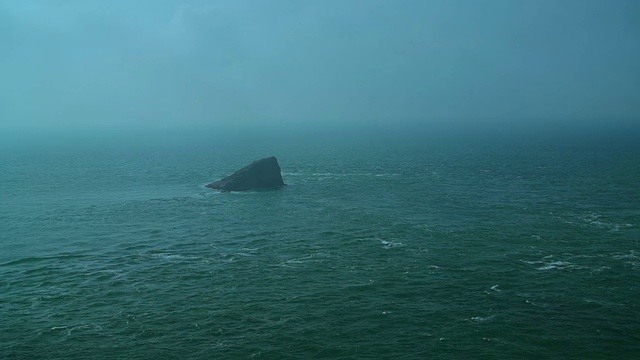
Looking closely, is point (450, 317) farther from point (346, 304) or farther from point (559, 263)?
point (559, 263)

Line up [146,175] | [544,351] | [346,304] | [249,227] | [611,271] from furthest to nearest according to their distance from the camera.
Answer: [146,175] < [249,227] < [611,271] < [346,304] < [544,351]

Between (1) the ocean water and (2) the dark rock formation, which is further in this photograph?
(2) the dark rock formation

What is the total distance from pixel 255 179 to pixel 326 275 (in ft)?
264

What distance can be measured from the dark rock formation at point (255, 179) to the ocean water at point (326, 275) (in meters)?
9.59

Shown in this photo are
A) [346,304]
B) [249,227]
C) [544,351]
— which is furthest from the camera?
[249,227]

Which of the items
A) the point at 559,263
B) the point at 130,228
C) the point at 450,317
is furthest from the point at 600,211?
the point at 130,228

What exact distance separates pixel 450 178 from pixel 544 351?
118610 mm

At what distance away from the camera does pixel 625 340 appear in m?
58.7

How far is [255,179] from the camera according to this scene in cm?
15800

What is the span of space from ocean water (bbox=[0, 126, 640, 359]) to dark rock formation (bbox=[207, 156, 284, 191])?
9.59 meters

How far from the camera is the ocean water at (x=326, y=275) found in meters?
60.0

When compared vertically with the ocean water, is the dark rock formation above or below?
above

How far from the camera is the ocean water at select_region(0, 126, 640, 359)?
60000 mm

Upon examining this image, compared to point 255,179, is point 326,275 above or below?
below
